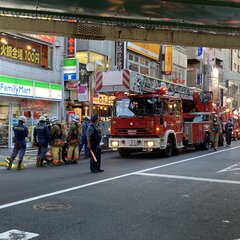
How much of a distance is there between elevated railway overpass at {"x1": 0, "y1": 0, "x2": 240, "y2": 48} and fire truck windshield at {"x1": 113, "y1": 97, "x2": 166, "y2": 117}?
4.17 m

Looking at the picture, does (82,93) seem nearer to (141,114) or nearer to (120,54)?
(120,54)

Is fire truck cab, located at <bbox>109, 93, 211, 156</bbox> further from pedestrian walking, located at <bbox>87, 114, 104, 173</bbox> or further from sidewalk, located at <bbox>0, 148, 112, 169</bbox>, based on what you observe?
pedestrian walking, located at <bbox>87, 114, 104, 173</bbox>

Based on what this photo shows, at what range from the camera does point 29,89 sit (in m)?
22.8

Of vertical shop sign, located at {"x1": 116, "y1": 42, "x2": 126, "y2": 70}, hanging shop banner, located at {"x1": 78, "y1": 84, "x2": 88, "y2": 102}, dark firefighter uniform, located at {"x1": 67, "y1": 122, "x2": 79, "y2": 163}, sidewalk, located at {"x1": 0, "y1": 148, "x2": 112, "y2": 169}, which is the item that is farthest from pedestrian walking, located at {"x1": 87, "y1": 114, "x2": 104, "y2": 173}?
vertical shop sign, located at {"x1": 116, "y1": 42, "x2": 126, "y2": 70}

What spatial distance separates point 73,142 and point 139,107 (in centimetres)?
352

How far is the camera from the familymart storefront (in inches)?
849

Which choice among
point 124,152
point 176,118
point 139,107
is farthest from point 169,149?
point 139,107

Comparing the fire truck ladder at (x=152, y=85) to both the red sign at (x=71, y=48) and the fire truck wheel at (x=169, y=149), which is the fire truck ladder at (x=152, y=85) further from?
the red sign at (x=71, y=48)

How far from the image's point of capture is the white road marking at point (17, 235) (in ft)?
20.3

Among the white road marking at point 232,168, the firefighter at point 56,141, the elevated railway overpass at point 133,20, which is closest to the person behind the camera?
the elevated railway overpass at point 133,20

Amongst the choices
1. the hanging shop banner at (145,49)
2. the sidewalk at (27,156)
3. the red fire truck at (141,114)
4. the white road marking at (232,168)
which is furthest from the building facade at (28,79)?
the white road marking at (232,168)

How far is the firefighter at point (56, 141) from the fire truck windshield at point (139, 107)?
3475 mm

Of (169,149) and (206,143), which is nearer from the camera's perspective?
(169,149)

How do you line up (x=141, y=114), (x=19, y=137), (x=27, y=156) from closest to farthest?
(x=19, y=137)
(x=141, y=114)
(x=27, y=156)
